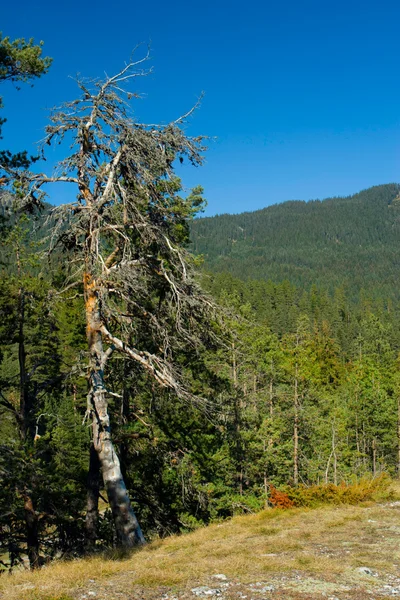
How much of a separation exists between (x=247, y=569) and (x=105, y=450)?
2999 millimetres

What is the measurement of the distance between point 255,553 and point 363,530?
2353mm

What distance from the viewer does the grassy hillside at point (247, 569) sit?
16.6 feet

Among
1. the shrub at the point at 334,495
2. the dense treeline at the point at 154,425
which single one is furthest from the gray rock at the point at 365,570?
the shrub at the point at 334,495

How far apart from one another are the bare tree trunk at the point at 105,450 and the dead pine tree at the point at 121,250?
0.05ft

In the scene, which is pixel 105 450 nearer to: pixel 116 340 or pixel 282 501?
pixel 116 340

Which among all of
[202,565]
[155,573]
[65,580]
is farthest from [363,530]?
[65,580]

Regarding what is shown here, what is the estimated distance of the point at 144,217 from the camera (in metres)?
8.59

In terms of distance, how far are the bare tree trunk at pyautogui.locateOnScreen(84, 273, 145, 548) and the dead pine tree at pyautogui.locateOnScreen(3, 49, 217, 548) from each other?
2 cm

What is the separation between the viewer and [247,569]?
5.80m

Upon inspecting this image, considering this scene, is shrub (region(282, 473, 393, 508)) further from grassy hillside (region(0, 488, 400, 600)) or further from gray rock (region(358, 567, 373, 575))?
gray rock (region(358, 567, 373, 575))

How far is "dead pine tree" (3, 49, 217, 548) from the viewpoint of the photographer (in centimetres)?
782

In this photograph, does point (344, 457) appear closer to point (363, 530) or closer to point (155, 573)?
point (363, 530)

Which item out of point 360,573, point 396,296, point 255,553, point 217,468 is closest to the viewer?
point 360,573

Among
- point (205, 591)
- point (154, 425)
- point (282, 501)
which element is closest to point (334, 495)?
point (282, 501)
